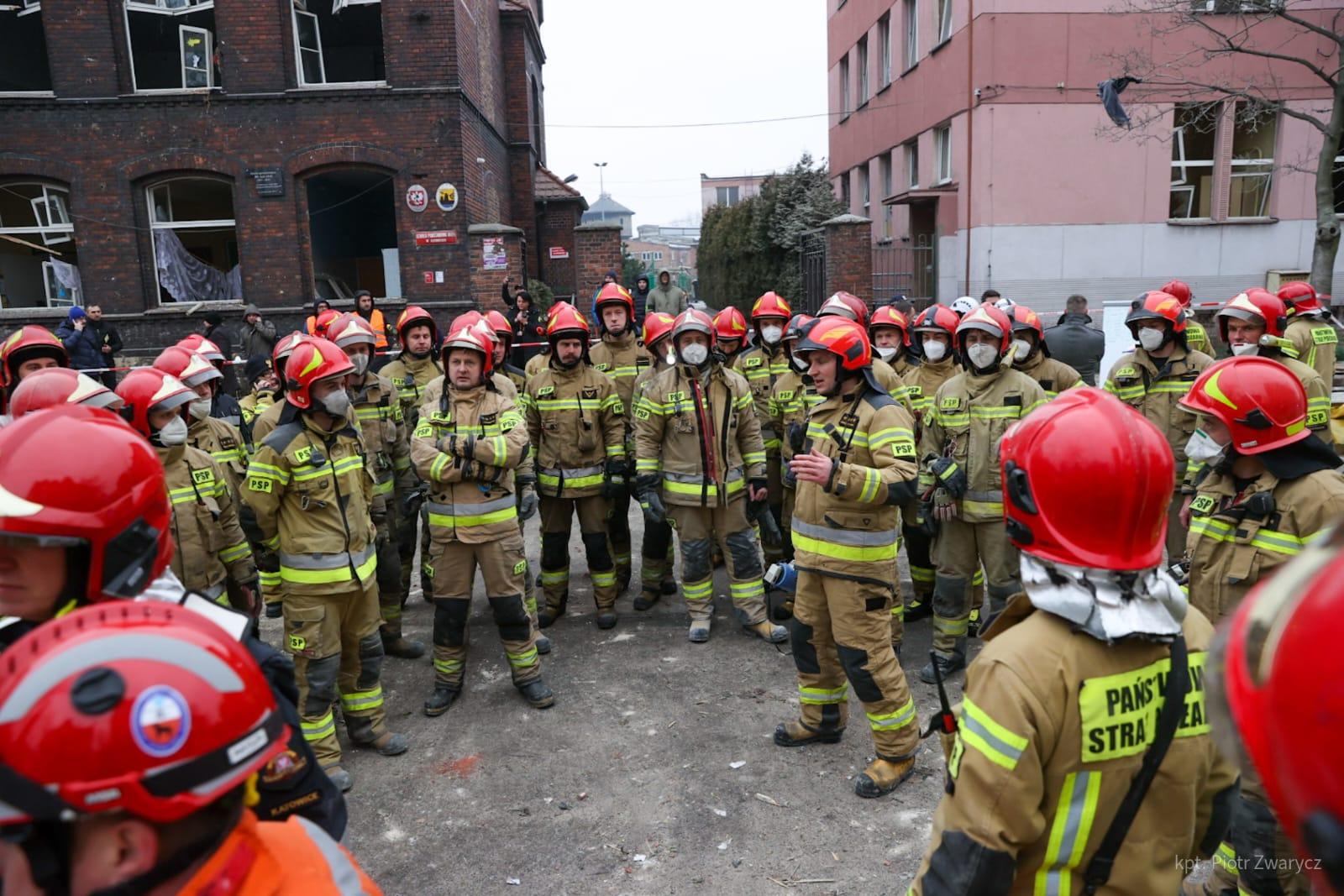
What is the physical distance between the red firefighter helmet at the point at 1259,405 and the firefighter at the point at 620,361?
4.61 meters

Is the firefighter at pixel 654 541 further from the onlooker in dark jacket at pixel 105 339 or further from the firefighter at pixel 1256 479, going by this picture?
the onlooker in dark jacket at pixel 105 339

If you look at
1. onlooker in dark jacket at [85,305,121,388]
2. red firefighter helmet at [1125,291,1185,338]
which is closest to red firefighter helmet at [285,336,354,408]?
red firefighter helmet at [1125,291,1185,338]

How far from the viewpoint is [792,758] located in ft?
15.5

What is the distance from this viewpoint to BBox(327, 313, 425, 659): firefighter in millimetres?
6188

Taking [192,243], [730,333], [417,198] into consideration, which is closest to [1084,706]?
[730,333]

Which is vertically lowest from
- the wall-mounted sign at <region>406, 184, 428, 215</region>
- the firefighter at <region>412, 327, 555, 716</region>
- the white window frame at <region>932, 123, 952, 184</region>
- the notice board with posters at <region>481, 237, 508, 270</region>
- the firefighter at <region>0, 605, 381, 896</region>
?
the firefighter at <region>412, 327, 555, 716</region>

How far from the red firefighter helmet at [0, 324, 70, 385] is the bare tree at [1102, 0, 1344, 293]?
16818mm

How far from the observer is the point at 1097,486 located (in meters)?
1.94

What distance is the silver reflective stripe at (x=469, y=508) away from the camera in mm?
5320

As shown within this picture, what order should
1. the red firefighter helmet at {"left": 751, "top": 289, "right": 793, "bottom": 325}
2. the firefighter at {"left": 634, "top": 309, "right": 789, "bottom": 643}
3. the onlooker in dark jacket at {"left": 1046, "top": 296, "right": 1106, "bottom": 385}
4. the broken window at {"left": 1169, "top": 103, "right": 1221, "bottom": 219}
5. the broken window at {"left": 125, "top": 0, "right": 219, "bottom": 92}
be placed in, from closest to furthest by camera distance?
the firefighter at {"left": 634, "top": 309, "right": 789, "bottom": 643}
the red firefighter helmet at {"left": 751, "top": 289, "right": 793, "bottom": 325}
the onlooker in dark jacket at {"left": 1046, "top": 296, "right": 1106, "bottom": 385}
the broken window at {"left": 125, "top": 0, "right": 219, "bottom": 92}
the broken window at {"left": 1169, "top": 103, "right": 1221, "bottom": 219}

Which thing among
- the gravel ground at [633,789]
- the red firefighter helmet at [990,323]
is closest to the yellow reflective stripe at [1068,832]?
the gravel ground at [633,789]

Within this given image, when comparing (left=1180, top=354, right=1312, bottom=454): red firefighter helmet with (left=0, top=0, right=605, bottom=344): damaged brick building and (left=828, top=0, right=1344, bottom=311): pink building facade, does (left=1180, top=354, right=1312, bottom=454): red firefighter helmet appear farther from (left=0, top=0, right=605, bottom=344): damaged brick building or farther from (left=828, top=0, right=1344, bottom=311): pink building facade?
(left=828, top=0, right=1344, bottom=311): pink building facade

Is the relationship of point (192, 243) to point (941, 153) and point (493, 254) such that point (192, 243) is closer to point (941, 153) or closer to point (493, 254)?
point (493, 254)

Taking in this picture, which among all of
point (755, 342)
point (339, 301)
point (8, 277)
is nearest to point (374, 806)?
point (755, 342)
